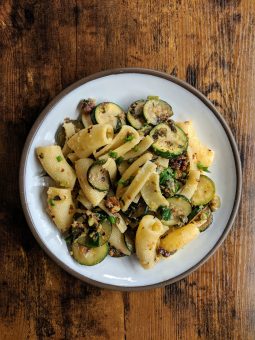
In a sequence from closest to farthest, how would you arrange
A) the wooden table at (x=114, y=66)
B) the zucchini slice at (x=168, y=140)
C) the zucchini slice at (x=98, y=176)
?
1. the zucchini slice at (x=98, y=176)
2. the zucchini slice at (x=168, y=140)
3. the wooden table at (x=114, y=66)

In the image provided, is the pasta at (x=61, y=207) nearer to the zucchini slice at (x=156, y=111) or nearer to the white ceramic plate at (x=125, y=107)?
the white ceramic plate at (x=125, y=107)

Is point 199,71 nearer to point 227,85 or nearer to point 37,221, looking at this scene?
point 227,85

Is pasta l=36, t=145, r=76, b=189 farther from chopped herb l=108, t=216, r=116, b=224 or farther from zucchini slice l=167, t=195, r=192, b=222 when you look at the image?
zucchini slice l=167, t=195, r=192, b=222

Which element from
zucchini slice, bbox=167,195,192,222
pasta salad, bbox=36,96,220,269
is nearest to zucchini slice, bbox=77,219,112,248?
pasta salad, bbox=36,96,220,269

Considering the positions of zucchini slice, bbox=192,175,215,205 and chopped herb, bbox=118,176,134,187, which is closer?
chopped herb, bbox=118,176,134,187

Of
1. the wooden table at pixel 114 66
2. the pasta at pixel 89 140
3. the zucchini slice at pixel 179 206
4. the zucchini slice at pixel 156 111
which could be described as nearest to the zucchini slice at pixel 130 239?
the zucchini slice at pixel 179 206

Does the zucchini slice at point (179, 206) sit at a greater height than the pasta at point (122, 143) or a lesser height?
lesser

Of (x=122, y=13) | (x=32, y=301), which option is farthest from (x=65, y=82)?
(x=32, y=301)
